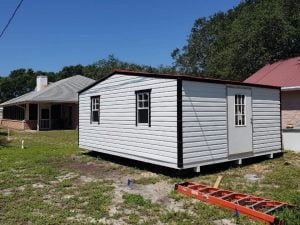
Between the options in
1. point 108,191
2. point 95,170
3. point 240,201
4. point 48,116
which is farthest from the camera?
point 48,116

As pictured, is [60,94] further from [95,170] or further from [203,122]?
[203,122]

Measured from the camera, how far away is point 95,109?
13.4 meters

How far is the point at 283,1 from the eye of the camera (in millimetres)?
25672

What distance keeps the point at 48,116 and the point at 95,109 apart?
18628 mm

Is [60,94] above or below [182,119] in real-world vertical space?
above

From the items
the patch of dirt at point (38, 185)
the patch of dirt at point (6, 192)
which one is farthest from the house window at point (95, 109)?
the patch of dirt at point (6, 192)

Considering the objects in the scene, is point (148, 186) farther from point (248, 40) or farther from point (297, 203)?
point (248, 40)

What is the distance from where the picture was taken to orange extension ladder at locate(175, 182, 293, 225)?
570 centimetres

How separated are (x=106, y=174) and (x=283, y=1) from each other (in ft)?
71.2

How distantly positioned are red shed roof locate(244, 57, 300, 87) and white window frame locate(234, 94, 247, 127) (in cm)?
592

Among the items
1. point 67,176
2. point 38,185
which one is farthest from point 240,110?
point 38,185

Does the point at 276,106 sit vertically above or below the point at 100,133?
above

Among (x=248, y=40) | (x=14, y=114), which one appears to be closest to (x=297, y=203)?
(x=248, y=40)

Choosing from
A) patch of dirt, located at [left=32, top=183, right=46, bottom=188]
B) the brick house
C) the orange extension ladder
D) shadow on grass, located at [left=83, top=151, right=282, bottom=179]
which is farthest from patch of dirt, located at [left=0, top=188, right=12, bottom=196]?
the brick house
